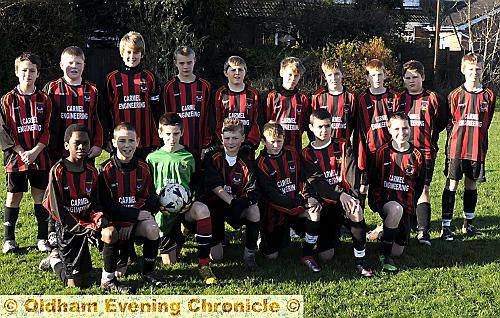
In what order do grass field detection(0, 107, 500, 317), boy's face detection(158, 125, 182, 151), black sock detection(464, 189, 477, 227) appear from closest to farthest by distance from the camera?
grass field detection(0, 107, 500, 317) → boy's face detection(158, 125, 182, 151) → black sock detection(464, 189, 477, 227)

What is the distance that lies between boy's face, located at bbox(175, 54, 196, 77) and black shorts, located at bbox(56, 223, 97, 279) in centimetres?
175

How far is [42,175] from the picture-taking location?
17.3 ft

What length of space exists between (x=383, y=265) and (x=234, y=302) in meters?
1.46

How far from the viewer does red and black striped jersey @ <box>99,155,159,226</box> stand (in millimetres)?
4516

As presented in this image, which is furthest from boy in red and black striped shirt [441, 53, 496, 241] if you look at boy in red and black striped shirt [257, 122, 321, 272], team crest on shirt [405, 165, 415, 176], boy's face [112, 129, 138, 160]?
boy's face [112, 129, 138, 160]

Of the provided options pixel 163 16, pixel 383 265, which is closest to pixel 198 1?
pixel 163 16

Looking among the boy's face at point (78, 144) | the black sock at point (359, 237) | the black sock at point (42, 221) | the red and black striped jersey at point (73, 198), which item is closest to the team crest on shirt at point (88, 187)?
the red and black striped jersey at point (73, 198)

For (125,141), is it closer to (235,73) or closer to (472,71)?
(235,73)

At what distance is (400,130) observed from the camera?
5.04 metres

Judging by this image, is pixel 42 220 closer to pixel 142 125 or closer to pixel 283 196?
pixel 142 125

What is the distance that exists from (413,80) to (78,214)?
3.31 meters

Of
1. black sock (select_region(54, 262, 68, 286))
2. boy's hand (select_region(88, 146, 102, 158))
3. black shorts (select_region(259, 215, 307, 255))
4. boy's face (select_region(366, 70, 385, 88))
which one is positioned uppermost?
boy's face (select_region(366, 70, 385, 88))

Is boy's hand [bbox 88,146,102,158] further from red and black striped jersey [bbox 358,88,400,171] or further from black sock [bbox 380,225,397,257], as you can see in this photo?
black sock [bbox 380,225,397,257]

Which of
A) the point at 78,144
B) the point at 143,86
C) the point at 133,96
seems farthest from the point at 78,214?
the point at 143,86
